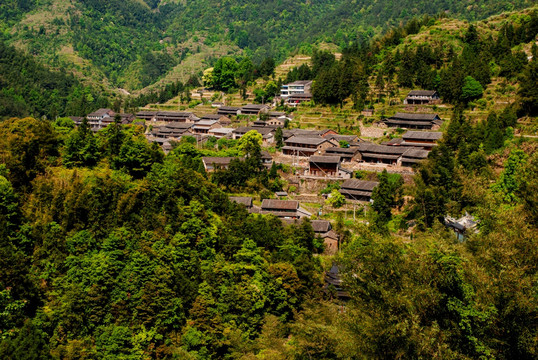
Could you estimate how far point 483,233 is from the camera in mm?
15203

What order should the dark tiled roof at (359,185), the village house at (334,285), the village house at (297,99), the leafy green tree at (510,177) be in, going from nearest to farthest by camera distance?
the village house at (334,285) → the leafy green tree at (510,177) → the dark tiled roof at (359,185) → the village house at (297,99)

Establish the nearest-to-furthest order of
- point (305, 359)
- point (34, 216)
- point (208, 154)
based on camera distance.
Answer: point (305, 359), point (34, 216), point (208, 154)

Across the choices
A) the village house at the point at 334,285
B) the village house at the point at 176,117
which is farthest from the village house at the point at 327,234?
the village house at the point at 176,117

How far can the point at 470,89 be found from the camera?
46469 millimetres

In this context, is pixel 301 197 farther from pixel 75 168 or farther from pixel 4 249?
pixel 4 249

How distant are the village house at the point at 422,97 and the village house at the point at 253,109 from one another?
56.0ft

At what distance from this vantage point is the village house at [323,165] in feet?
132

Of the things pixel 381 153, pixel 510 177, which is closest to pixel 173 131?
pixel 381 153

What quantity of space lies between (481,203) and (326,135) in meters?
31.3

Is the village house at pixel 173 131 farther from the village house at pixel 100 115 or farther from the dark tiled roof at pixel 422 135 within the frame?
the dark tiled roof at pixel 422 135

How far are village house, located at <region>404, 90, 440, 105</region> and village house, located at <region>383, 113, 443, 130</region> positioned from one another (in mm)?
3780


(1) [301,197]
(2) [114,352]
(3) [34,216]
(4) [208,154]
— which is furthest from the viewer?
(4) [208,154]

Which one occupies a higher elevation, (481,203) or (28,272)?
(481,203)

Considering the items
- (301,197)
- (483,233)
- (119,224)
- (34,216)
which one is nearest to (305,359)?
(483,233)
